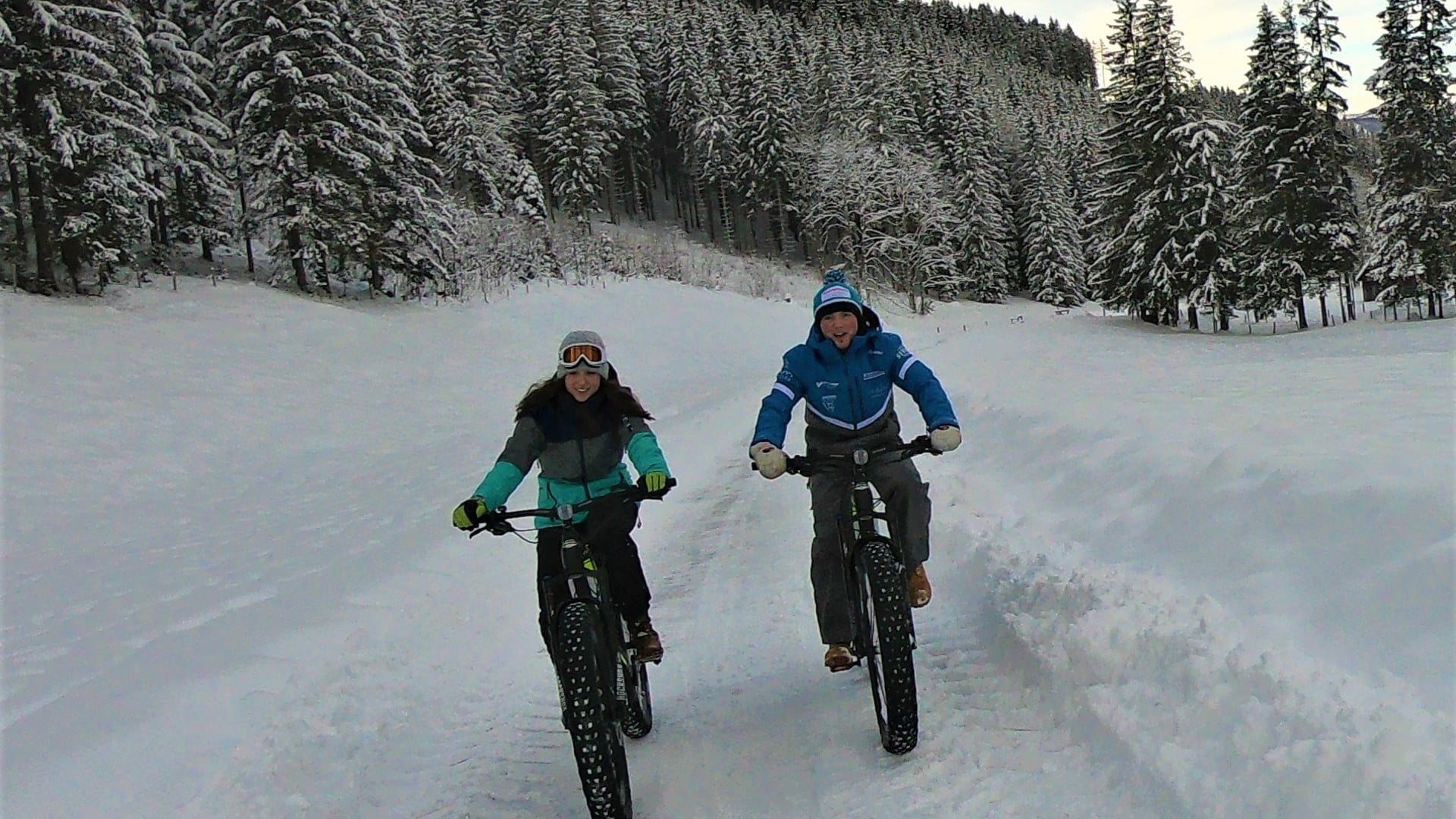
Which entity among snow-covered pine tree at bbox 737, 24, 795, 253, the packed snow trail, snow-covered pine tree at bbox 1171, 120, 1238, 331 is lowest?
the packed snow trail

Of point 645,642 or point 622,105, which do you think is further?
point 622,105

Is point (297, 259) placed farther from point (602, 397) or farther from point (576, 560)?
point (576, 560)

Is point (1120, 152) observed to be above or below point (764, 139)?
below

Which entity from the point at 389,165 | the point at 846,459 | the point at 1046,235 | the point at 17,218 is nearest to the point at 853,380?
the point at 846,459

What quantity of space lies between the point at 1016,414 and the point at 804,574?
4.74 m

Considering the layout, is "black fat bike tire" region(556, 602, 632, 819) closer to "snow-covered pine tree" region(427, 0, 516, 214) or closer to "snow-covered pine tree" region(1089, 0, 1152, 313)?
"snow-covered pine tree" region(1089, 0, 1152, 313)

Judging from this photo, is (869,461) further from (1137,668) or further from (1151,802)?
(1151,802)

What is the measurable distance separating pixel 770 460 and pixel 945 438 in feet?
2.72

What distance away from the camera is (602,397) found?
4332mm

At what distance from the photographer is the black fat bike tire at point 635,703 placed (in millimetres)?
4262

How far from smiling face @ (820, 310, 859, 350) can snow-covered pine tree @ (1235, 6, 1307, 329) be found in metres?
33.8

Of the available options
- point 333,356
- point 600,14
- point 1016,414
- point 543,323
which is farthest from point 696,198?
point 1016,414

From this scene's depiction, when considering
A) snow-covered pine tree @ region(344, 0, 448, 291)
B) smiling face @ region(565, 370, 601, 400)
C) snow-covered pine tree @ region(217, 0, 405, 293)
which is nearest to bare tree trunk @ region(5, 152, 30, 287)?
snow-covered pine tree @ region(217, 0, 405, 293)

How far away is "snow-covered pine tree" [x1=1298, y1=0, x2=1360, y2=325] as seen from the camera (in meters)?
31.1
